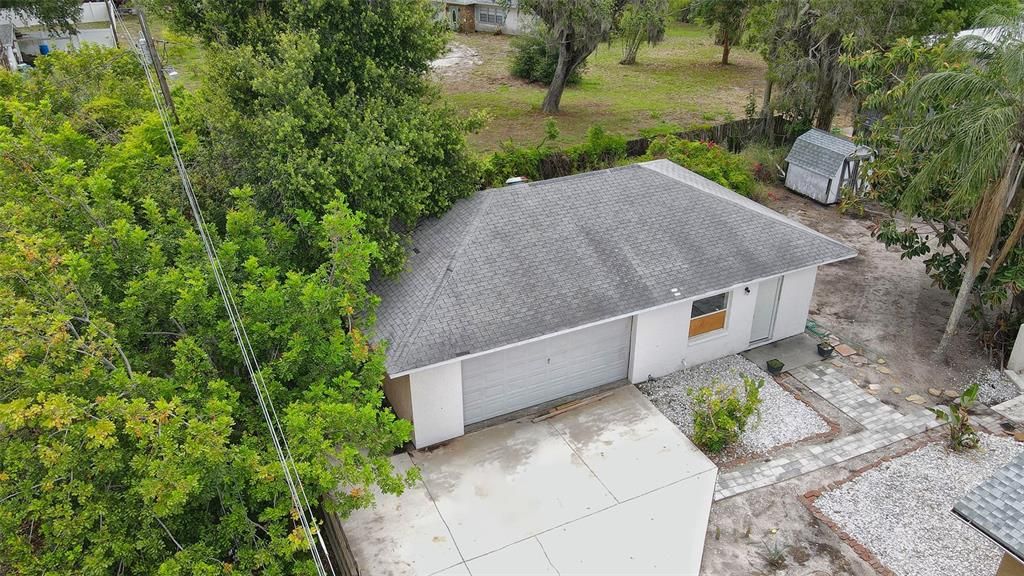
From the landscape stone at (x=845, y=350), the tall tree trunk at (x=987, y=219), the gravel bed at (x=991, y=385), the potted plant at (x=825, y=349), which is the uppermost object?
the tall tree trunk at (x=987, y=219)

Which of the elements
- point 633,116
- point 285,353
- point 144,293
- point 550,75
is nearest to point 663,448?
point 285,353

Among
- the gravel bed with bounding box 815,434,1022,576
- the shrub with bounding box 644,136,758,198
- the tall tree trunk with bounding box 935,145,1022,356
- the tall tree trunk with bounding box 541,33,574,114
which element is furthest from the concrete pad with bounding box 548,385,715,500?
the tall tree trunk with bounding box 541,33,574,114

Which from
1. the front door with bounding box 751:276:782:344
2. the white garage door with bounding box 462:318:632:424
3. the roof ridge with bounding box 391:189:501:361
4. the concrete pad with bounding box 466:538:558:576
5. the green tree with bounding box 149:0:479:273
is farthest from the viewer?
the front door with bounding box 751:276:782:344

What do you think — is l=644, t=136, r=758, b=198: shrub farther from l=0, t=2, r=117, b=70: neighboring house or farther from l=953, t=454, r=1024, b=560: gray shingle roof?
l=0, t=2, r=117, b=70: neighboring house

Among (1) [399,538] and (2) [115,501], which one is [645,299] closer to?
(1) [399,538]

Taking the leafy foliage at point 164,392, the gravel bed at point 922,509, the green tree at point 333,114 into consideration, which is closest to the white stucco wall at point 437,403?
the leafy foliage at point 164,392

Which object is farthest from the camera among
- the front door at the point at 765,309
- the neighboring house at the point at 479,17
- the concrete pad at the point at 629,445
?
the neighboring house at the point at 479,17

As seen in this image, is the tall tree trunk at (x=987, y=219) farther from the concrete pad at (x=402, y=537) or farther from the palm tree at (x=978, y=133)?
the concrete pad at (x=402, y=537)
